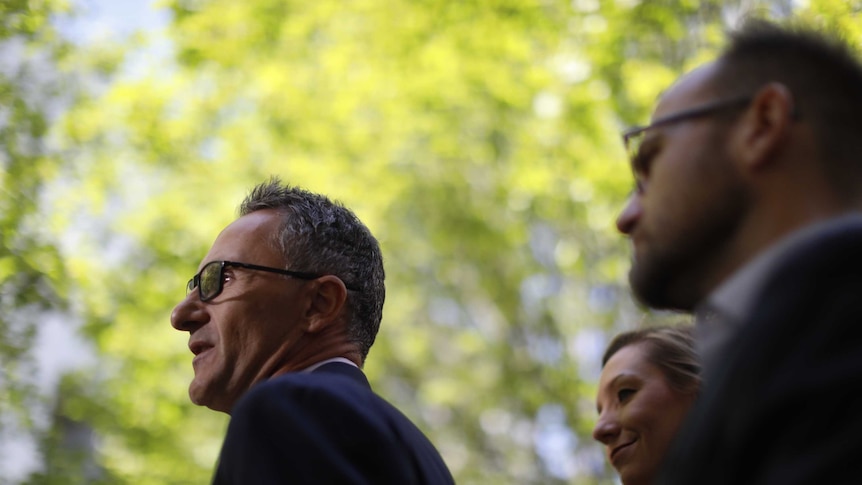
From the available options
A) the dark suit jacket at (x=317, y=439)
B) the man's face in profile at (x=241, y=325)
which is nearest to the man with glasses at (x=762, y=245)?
the dark suit jacket at (x=317, y=439)

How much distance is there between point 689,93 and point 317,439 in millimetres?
1117

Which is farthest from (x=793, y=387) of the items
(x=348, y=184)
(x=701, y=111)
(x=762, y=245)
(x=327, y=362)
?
(x=348, y=184)

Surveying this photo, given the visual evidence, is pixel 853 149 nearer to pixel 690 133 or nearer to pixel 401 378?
pixel 690 133

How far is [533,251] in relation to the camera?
44.3 feet

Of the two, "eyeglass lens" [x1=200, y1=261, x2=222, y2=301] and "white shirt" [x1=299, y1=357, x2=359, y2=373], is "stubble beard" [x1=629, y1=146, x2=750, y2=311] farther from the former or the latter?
"eyeglass lens" [x1=200, y1=261, x2=222, y2=301]

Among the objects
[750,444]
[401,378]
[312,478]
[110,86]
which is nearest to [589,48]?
[110,86]

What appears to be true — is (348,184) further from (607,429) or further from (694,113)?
(694,113)

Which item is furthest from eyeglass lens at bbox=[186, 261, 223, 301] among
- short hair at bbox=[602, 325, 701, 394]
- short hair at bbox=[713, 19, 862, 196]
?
short hair at bbox=[713, 19, 862, 196]

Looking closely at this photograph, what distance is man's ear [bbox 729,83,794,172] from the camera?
1.68m

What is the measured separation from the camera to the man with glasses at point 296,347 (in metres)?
2.35

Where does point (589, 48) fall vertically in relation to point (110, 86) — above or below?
below

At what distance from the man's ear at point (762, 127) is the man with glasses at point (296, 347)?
3.75ft

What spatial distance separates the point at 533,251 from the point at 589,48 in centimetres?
535

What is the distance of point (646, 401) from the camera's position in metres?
3.52
